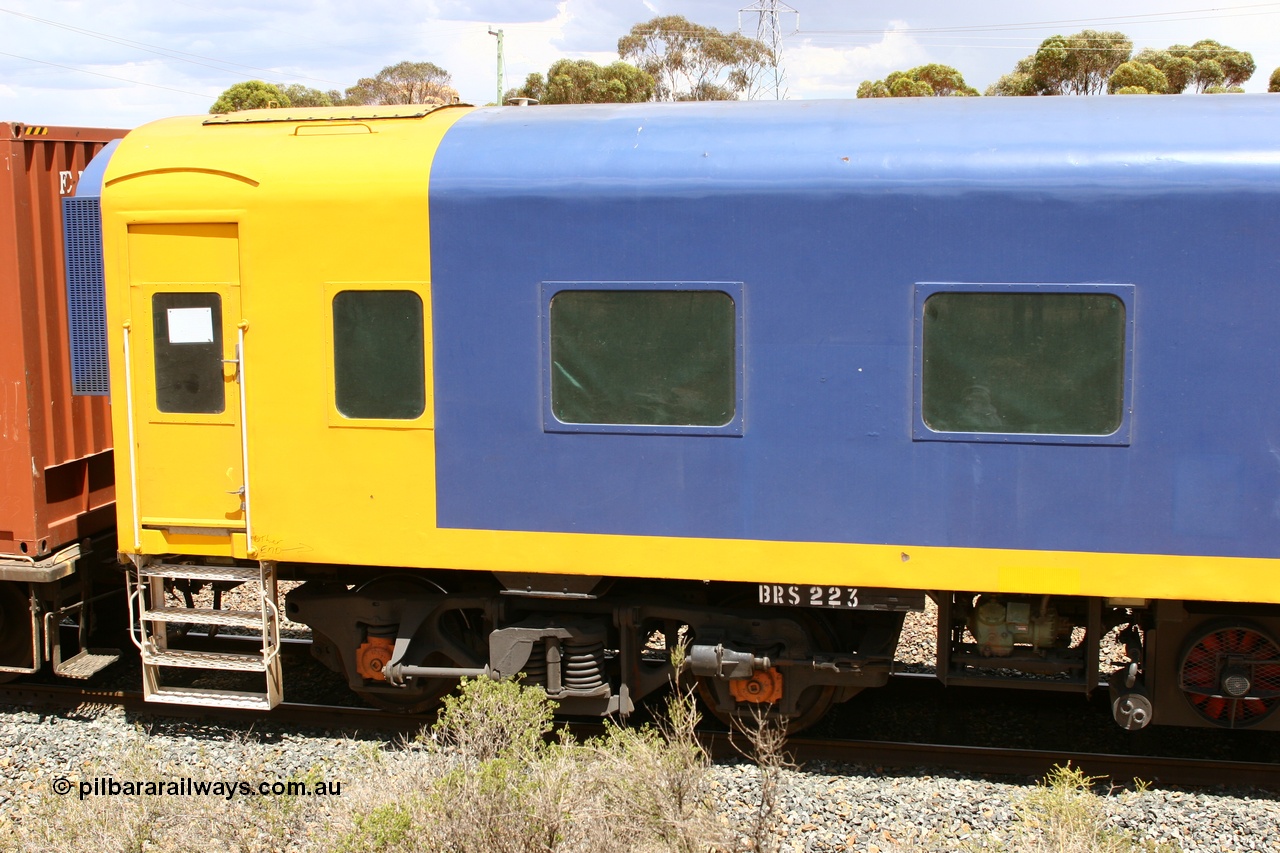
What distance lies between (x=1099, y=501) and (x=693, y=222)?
92.2 inches

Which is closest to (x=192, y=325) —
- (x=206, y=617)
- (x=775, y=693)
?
(x=206, y=617)

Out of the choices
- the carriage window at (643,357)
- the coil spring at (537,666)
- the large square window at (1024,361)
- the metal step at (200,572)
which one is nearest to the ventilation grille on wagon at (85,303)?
the metal step at (200,572)

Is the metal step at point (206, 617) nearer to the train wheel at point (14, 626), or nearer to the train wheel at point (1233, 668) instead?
the train wheel at point (14, 626)

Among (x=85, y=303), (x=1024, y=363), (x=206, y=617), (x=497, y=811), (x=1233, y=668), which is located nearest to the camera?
(x=497, y=811)

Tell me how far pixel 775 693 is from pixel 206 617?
10.4 feet

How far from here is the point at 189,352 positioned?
582 centimetres

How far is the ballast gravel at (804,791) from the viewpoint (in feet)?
16.8

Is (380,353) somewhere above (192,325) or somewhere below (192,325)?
below

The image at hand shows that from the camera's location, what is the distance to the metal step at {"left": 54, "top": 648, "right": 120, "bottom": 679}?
6.57 metres

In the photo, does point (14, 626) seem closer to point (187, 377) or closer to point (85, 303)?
point (85, 303)

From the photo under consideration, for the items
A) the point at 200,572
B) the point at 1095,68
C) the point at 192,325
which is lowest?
the point at 200,572

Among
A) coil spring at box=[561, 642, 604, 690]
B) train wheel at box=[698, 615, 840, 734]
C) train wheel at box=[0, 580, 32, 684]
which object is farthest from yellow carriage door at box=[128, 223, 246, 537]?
train wheel at box=[698, 615, 840, 734]

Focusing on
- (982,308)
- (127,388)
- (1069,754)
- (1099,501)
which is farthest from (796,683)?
(127,388)

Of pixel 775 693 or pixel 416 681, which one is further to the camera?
pixel 416 681
